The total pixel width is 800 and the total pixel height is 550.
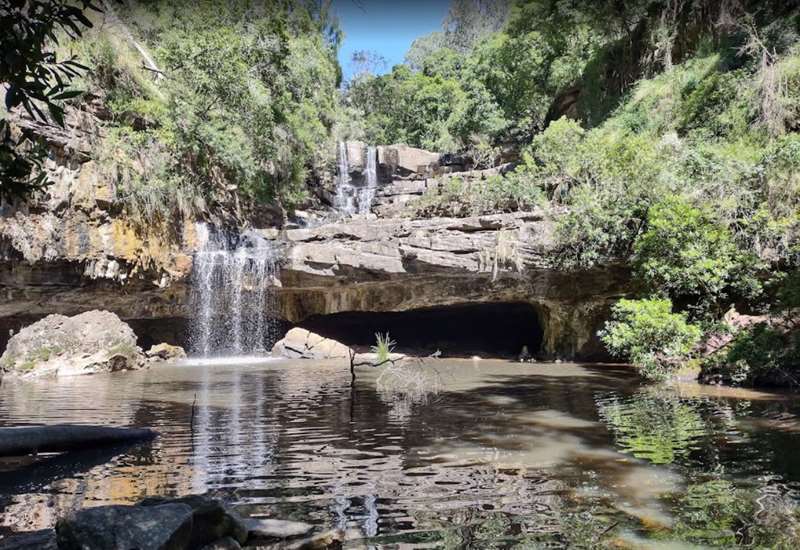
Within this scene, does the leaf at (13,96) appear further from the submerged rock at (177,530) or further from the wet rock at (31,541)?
the wet rock at (31,541)

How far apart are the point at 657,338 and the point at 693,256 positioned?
217 cm

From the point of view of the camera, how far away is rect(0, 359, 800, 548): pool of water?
4277 millimetres

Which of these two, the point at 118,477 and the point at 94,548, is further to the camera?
the point at 118,477

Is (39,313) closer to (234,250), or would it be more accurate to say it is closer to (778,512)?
A: (234,250)

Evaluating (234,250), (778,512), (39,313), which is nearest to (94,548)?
(778,512)

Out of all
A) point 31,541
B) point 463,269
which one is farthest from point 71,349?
point 31,541

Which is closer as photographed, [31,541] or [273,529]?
[31,541]

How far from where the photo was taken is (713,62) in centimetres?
1877

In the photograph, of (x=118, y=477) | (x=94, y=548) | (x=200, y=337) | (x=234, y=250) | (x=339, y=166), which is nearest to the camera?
(x=94, y=548)

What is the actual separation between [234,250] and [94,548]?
17359mm

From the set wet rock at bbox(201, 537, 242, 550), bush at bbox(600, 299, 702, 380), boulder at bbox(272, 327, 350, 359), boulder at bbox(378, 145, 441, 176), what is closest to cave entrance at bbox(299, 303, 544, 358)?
boulder at bbox(272, 327, 350, 359)

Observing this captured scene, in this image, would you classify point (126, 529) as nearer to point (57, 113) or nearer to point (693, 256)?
point (57, 113)

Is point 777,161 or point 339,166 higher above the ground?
point 339,166

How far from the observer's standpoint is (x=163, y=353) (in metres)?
19.9
